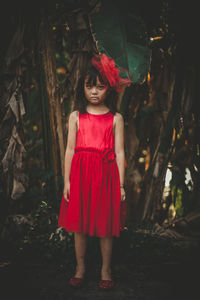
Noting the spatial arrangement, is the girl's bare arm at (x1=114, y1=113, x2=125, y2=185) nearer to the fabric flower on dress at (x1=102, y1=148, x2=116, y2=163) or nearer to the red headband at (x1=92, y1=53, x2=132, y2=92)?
the fabric flower on dress at (x1=102, y1=148, x2=116, y2=163)

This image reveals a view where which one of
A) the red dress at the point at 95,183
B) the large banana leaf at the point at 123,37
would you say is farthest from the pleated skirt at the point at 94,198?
the large banana leaf at the point at 123,37

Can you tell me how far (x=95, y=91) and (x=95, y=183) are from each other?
554 mm

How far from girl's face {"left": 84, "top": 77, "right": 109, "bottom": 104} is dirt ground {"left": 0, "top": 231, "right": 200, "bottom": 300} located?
1055 mm

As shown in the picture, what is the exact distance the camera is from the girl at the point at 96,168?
1639 millimetres

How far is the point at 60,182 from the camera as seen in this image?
85.7 inches

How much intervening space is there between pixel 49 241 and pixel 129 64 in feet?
4.54

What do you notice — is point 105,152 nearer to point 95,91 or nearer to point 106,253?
point 95,91

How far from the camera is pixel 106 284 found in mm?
1692

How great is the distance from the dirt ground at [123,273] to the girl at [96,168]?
99 mm

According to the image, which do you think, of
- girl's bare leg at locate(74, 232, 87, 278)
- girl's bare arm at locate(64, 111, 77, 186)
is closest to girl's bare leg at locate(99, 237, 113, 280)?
girl's bare leg at locate(74, 232, 87, 278)

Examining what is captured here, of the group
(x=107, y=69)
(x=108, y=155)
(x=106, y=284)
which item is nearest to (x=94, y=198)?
(x=108, y=155)

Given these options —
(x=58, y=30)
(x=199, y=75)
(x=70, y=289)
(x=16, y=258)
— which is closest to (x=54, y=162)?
(x=16, y=258)

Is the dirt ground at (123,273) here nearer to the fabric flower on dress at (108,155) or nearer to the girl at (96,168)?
the girl at (96,168)

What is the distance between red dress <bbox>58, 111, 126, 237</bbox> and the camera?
1.64 m
